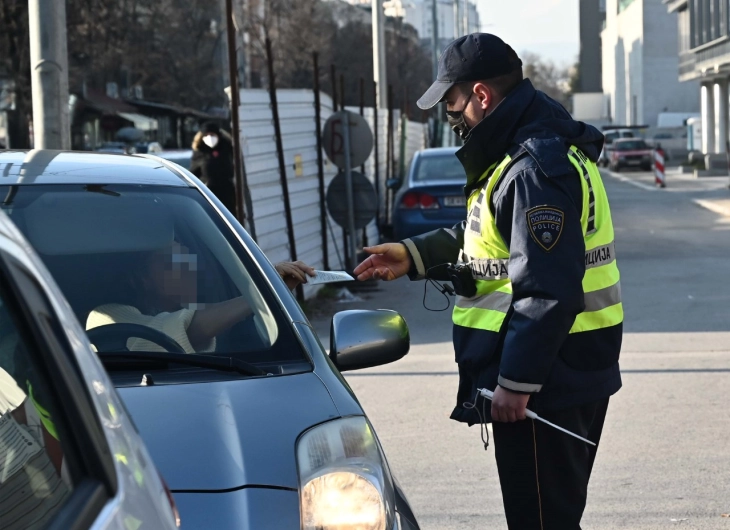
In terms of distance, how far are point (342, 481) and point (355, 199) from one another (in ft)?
36.4

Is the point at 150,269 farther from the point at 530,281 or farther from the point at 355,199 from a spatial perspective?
the point at 355,199

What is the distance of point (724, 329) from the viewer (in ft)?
33.7

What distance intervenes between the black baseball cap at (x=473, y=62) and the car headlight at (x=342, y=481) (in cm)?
113

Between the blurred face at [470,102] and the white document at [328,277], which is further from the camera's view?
the white document at [328,277]

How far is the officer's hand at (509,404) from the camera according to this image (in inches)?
133

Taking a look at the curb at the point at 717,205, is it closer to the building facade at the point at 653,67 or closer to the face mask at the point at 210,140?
the face mask at the point at 210,140

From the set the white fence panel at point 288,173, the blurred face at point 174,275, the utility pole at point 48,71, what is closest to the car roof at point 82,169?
the blurred face at point 174,275

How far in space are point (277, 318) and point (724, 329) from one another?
7.45 metres

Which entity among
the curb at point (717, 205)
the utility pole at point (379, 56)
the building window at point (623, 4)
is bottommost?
the curb at point (717, 205)

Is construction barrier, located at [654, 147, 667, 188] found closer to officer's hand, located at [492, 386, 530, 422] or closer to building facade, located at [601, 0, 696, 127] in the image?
officer's hand, located at [492, 386, 530, 422]

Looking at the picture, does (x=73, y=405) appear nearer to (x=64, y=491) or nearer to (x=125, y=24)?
(x=64, y=491)

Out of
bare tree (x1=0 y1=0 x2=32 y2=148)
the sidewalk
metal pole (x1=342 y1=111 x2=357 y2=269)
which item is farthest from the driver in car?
the sidewalk

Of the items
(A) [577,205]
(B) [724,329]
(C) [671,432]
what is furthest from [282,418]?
(B) [724,329]

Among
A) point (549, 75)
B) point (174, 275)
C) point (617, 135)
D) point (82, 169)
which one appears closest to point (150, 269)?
point (174, 275)
